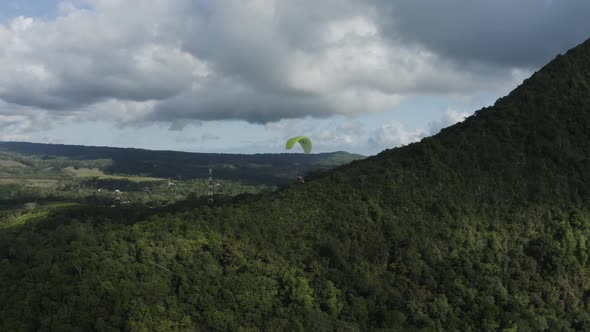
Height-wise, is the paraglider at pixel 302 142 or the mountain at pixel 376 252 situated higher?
the paraglider at pixel 302 142

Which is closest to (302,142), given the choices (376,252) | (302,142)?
(302,142)

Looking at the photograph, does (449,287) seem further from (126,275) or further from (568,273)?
(126,275)

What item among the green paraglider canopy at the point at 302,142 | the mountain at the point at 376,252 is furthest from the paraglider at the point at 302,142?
the mountain at the point at 376,252

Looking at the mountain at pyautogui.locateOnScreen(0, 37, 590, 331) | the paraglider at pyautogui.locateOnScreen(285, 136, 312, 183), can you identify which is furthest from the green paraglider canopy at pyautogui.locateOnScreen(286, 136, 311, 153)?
the mountain at pyautogui.locateOnScreen(0, 37, 590, 331)

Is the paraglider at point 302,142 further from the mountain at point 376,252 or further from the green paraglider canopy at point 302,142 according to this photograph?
the mountain at point 376,252

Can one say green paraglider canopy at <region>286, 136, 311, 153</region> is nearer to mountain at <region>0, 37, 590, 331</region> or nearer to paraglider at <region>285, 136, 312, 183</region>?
paraglider at <region>285, 136, 312, 183</region>

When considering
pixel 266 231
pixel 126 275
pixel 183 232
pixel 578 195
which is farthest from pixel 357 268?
pixel 578 195
